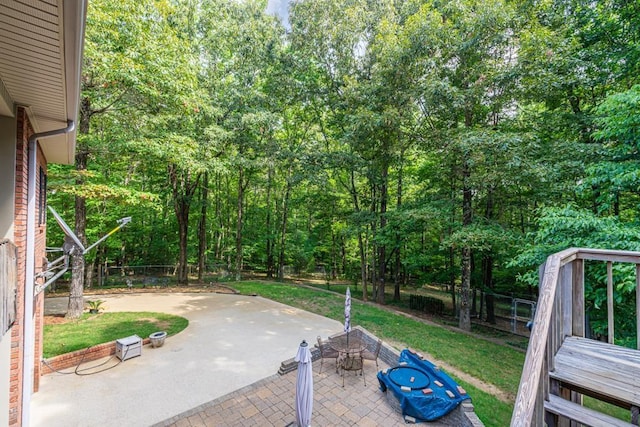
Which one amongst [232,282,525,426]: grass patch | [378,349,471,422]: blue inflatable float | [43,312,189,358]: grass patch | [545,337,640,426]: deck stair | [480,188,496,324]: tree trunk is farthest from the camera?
[480,188,496,324]: tree trunk

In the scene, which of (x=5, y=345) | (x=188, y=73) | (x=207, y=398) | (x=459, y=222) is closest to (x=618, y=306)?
(x=459, y=222)

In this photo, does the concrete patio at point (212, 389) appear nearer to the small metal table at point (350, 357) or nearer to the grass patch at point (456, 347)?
the small metal table at point (350, 357)

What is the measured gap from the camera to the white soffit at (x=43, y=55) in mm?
1668

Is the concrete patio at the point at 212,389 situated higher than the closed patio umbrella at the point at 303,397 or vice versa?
the closed patio umbrella at the point at 303,397

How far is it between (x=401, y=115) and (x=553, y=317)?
9076mm

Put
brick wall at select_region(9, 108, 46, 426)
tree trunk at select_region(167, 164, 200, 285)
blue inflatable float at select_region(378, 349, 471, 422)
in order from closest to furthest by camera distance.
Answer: brick wall at select_region(9, 108, 46, 426) → blue inflatable float at select_region(378, 349, 471, 422) → tree trunk at select_region(167, 164, 200, 285)

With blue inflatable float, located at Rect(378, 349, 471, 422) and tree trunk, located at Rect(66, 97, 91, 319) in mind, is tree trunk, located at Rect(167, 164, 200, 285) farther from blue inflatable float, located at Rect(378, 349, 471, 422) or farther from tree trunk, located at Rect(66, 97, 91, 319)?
blue inflatable float, located at Rect(378, 349, 471, 422)

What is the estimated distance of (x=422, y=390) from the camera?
466cm

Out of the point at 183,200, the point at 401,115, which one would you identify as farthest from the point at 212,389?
the point at 183,200

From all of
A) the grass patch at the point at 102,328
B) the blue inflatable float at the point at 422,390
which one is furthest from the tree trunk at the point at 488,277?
the grass patch at the point at 102,328

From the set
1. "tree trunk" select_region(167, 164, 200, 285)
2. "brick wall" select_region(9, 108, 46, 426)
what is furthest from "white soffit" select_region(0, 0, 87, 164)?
"tree trunk" select_region(167, 164, 200, 285)

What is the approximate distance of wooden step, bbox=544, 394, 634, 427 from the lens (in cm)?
169

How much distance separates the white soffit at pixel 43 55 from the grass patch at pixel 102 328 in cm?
622

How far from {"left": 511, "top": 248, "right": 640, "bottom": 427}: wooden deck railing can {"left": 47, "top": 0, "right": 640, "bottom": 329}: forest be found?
225 cm
